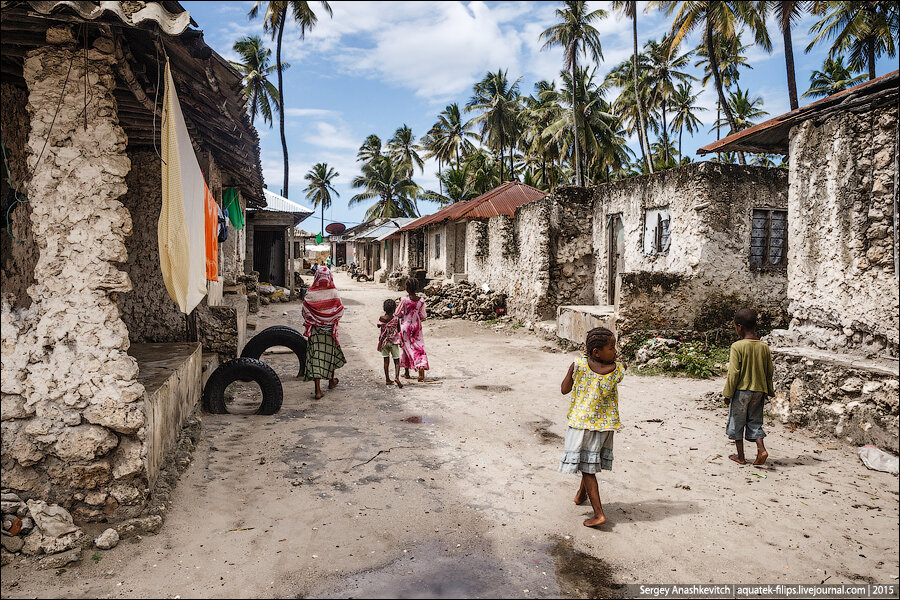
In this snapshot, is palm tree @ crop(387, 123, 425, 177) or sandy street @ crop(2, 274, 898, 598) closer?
sandy street @ crop(2, 274, 898, 598)

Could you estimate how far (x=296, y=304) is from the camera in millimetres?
18438

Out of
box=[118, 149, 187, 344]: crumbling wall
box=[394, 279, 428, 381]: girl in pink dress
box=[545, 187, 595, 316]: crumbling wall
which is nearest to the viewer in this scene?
box=[118, 149, 187, 344]: crumbling wall

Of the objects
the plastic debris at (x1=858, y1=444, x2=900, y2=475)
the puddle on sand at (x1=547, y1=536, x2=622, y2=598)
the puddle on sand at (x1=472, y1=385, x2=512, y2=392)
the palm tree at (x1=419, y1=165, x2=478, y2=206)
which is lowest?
the puddle on sand at (x1=547, y1=536, x2=622, y2=598)

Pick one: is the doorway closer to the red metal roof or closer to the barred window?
the barred window

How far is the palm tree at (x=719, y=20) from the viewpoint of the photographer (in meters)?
19.0

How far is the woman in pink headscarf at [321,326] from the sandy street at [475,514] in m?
0.64

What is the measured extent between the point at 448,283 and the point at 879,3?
1794 cm

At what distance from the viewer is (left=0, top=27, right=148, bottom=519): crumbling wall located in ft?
10.6

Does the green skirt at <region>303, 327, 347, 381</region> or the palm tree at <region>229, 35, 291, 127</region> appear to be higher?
the palm tree at <region>229, 35, 291, 127</region>

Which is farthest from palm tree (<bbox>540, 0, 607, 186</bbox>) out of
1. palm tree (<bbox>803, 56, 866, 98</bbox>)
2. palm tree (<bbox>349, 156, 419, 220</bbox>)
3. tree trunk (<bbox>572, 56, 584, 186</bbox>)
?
palm tree (<bbox>349, 156, 419, 220</bbox>)

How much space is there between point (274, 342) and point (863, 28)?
22.9m

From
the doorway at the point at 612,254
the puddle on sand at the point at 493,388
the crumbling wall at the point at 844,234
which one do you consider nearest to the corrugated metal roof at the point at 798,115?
the crumbling wall at the point at 844,234

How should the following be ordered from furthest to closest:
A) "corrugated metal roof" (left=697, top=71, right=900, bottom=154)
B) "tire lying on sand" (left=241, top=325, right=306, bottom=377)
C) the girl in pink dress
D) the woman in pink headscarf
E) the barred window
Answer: the barred window → the girl in pink dress → "tire lying on sand" (left=241, top=325, right=306, bottom=377) → the woman in pink headscarf → "corrugated metal roof" (left=697, top=71, right=900, bottom=154)

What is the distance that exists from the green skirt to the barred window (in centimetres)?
778
